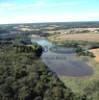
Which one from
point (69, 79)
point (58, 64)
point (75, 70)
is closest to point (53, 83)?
point (69, 79)

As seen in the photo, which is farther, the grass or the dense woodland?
the grass

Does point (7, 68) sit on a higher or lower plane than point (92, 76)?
higher

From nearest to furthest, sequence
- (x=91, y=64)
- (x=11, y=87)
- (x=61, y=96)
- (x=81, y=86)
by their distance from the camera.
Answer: (x=61, y=96)
(x=11, y=87)
(x=81, y=86)
(x=91, y=64)

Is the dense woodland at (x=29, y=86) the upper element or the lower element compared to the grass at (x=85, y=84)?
upper

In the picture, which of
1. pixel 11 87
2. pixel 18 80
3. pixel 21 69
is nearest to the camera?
pixel 11 87

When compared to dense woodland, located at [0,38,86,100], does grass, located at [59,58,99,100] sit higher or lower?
lower

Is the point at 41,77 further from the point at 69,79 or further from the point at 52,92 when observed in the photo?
the point at 69,79

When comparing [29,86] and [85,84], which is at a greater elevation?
[29,86]

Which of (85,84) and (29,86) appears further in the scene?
(85,84)

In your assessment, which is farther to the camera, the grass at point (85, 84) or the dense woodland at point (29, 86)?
the grass at point (85, 84)

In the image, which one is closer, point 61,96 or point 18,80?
point 61,96
